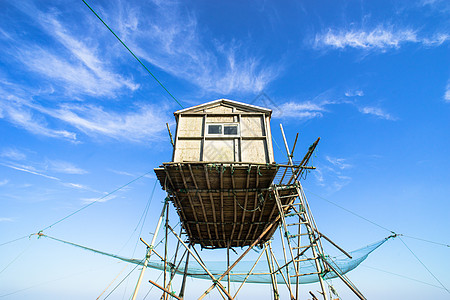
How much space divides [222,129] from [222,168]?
9.43ft

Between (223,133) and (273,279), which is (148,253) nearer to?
(223,133)

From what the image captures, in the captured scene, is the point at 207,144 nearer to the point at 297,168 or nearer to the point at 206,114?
the point at 206,114

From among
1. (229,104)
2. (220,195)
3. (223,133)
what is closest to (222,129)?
(223,133)

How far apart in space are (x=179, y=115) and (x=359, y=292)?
33.5ft

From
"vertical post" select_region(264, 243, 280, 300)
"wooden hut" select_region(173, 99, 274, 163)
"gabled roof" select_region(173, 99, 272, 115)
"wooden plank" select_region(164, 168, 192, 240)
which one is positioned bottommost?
"vertical post" select_region(264, 243, 280, 300)

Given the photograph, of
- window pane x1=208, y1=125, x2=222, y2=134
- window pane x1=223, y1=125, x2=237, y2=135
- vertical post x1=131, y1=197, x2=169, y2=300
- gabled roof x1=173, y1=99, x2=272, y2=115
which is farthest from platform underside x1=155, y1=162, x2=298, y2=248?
gabled roof x1=173, y1=99, x2=272, y2=115

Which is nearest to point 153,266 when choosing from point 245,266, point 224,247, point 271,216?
point 224,247

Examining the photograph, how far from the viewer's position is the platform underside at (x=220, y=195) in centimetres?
907

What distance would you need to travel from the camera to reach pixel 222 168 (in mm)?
8805

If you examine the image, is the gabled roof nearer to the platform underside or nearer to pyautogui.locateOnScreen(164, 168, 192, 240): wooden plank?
the platform underside

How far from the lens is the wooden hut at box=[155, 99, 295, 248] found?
920 centimetres

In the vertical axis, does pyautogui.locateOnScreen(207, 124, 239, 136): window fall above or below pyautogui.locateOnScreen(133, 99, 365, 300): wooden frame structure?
above

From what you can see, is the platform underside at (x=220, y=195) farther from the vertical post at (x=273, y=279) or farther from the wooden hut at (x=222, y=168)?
the vertical post at (x=273, y=279)

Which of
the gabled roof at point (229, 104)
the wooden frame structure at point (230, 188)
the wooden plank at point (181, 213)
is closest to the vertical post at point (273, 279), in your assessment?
the wooden frame structure at point (230, 188)
